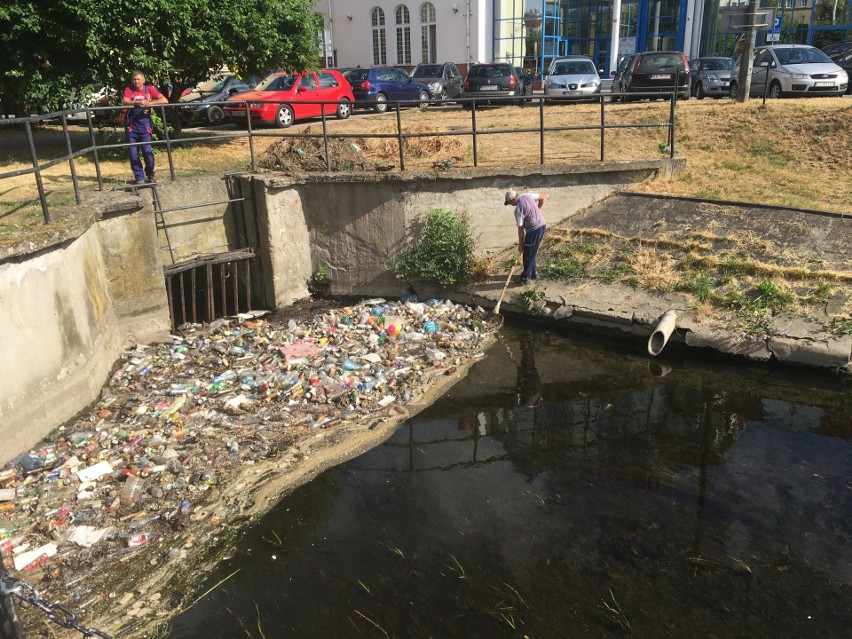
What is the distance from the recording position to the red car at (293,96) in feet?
55.6

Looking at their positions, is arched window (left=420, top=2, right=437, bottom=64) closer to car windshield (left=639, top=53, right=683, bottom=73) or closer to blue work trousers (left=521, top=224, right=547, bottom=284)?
car windshield (left=639, top=53, right=683, bottom=73)

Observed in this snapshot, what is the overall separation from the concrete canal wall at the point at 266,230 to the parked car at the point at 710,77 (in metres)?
9.32

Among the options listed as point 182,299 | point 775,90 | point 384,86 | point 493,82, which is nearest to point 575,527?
point 182,299

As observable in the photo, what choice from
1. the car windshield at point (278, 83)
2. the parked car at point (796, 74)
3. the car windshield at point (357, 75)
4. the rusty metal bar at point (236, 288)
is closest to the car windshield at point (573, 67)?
the parked car at point (796, 74)

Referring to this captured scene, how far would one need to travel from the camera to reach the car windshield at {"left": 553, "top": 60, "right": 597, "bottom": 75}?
21.5 meters

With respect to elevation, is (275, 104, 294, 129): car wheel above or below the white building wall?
below

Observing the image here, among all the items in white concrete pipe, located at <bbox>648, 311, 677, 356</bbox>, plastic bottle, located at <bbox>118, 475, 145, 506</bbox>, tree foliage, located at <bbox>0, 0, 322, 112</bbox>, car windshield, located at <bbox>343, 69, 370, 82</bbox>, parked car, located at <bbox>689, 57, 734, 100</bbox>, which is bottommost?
plastic bottle, located at <bbox>118, 475, 145, 506</bbox>

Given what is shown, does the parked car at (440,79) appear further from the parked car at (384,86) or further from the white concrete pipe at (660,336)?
the white concrete pipe at (660,336)

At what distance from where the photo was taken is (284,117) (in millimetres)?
17078

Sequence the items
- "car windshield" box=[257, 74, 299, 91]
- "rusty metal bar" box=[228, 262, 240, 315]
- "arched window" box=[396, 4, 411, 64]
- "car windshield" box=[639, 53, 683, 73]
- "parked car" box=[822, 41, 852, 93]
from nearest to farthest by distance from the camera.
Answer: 1. "rusty metal bar" box=[228, 262, 240, 315]
2. "car windshield" box=[257, 74, 299, 91]
3. "car windshield" box=[639, 53, 683, 73]
4. "parked car" box=[822, 41, 852, 93]
5. "arched window" box=[396, 4, 411, 64]

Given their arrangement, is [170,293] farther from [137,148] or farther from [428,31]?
[428,31]

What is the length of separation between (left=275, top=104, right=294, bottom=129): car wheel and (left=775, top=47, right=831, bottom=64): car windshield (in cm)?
1144

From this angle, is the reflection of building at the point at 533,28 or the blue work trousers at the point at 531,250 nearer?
the blue work trousers at the point at 531,250

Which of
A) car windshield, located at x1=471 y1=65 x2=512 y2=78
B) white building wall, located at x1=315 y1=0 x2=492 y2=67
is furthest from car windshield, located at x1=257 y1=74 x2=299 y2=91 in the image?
white building wall, located at x1=315 y1=0 x2=492 y2=67
